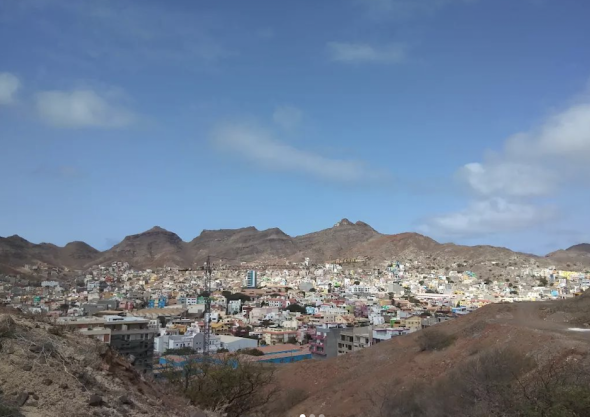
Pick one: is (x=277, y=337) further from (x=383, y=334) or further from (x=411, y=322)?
(x=383, y=334)

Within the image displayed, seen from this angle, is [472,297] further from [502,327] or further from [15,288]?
[15,288]

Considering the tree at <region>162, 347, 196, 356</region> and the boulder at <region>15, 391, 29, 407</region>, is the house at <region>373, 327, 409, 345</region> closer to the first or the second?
the tree at <region>162, 347, 196, 356</region>

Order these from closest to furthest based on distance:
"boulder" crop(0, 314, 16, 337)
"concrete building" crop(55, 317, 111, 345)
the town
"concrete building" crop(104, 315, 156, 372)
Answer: "boulder" crop(0, 314, 16, 337), "concrete building" crop(55, 317, 111, 345), "concrete building" crop(104, 315, 156, 372), the town

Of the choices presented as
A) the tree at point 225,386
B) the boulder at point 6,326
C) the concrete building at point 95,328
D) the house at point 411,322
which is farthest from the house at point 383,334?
the boulder at point 6,326

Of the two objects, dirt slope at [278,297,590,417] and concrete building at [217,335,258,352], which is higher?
dirt slope at [278,297,590,417]

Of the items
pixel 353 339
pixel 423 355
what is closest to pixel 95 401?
pixel 423 355

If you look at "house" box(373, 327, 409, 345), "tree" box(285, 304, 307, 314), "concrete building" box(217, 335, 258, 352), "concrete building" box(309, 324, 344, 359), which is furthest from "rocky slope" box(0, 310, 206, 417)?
"tree" box(285, 304, 307, 314)

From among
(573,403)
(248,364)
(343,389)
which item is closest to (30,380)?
(573,403)
